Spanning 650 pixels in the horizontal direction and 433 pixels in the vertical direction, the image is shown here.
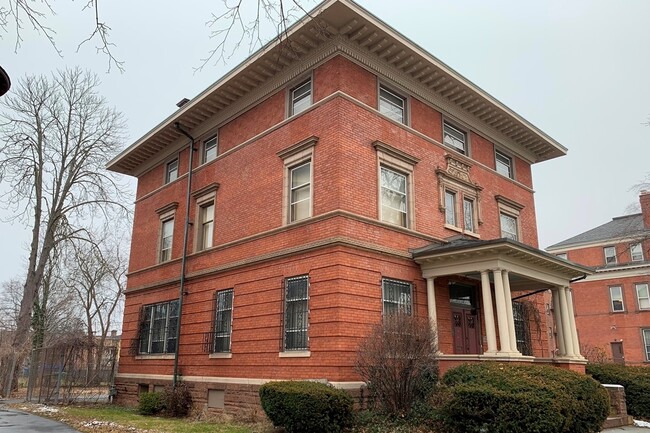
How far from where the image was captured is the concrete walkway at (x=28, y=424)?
12.7m

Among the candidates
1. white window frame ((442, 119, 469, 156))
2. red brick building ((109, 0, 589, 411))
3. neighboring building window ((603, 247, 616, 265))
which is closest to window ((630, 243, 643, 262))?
neighboring building window ((603, 247, 616, 265))

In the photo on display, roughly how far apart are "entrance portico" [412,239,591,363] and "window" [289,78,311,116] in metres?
5.78

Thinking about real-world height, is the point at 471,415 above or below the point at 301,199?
below

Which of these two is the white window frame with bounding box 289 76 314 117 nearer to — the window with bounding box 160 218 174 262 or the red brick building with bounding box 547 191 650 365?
the window with bounding box 160 218 174 262

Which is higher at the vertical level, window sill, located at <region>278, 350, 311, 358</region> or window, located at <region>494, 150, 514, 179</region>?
window, located at <region>494, 150, 514, 179</region>

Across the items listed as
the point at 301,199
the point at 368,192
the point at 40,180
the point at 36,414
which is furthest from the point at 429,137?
the point at 40,180

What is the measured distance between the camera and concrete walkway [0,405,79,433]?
1268 centimetres

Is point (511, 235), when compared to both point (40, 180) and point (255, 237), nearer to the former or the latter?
point (255, 237)

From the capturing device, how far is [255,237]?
54.7 ft

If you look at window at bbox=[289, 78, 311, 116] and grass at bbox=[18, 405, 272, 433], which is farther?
window at bbox=[289, 78, 311, 116]

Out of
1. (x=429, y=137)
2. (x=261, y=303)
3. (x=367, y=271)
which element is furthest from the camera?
(x=429, y=137)

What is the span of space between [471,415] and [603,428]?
5.26m

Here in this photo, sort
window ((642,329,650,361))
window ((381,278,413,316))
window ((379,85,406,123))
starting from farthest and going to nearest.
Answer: window ((642,329,650,361)) → window ((379,85,406,123)) → window ((381,278,413,316))

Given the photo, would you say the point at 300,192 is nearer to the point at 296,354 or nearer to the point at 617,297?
the point at 296,354
